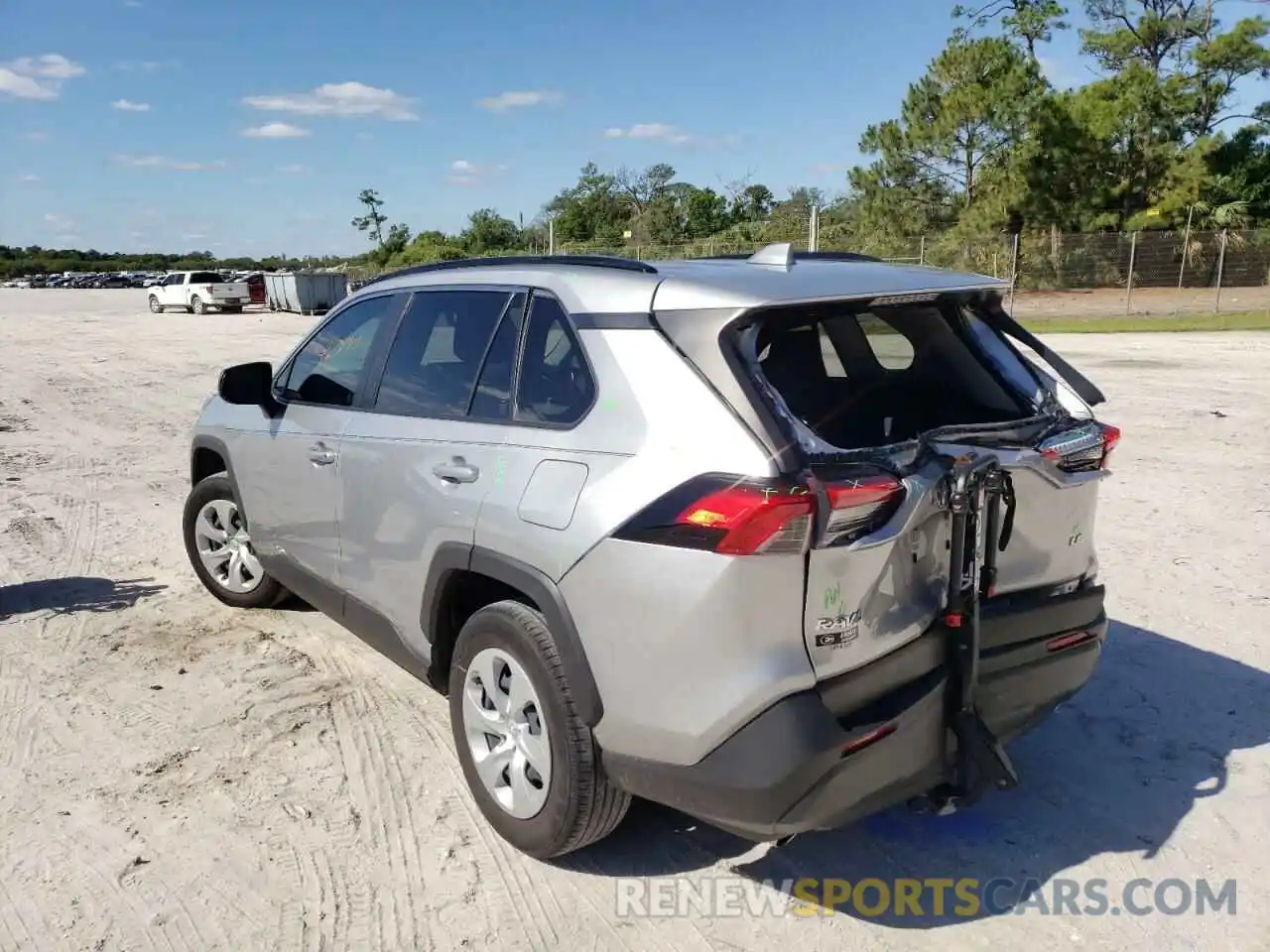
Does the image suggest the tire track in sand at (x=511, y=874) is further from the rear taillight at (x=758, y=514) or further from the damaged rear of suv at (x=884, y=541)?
the rear taillight at (x=758, y=514)

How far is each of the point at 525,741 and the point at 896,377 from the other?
181 cm

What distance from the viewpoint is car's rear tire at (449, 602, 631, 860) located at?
2.95 metres

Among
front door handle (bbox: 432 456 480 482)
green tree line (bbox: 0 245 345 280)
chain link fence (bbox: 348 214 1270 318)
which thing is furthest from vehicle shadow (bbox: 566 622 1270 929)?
green tree line (bbox: 0 245 345 280)

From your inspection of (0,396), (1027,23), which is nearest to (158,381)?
(0,396)

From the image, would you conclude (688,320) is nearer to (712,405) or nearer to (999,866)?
(712,405)

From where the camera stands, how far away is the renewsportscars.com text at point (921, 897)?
301cm

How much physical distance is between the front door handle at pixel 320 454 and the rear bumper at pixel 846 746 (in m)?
1.92

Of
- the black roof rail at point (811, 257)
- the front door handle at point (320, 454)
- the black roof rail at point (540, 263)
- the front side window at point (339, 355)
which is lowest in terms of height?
the front door handle at point (320, 454)

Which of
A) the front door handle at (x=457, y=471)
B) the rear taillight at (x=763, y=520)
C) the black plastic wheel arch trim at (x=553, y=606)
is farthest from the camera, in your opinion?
the front door handle at (x=457, y=471)

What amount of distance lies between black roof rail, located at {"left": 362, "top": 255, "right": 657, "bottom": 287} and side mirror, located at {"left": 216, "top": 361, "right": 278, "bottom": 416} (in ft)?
2.73

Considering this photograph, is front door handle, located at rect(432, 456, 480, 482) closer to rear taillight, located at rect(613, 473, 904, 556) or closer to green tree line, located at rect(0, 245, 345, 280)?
rear taillight, located at rect(613, 473, 904, 556)

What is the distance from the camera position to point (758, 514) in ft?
8.20

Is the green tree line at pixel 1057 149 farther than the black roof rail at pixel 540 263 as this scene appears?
Yes

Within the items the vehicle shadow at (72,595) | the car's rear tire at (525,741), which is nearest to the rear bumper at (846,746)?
the car's rear tire at (525,741)
